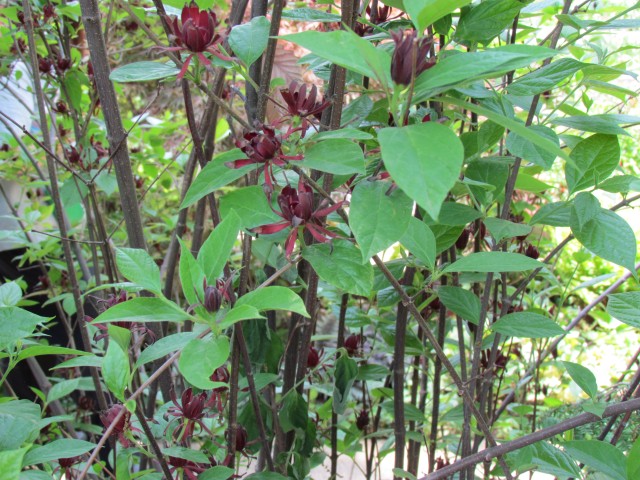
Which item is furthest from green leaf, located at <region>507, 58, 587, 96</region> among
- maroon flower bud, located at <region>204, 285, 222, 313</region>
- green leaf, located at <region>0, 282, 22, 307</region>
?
green leaf, located at <region>0, 282, 22, 307</region>

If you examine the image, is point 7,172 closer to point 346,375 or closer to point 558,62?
point 346,375

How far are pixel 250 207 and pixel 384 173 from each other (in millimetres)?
119

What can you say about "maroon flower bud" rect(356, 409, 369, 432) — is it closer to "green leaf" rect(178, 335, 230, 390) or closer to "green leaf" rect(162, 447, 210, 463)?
"green leaf" rect(162, 447, 210, 463)

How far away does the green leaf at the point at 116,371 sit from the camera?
43 centimetres

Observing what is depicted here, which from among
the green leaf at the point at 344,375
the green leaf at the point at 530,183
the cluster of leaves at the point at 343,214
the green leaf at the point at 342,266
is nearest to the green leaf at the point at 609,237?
the cluster of leaves at the point at 343,214

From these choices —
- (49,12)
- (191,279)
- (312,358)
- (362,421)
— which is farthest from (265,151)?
(49,12)

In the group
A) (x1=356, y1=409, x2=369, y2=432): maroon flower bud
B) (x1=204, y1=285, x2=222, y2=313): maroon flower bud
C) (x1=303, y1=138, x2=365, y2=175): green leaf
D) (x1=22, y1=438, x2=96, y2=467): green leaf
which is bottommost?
(x1=356, y1=409, x2=369, y2=432): maroon flower bud

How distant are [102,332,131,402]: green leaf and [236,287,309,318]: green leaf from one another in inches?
→ 3.9

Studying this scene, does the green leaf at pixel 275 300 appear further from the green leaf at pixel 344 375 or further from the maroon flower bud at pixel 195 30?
the green leaf at pixel 344 375

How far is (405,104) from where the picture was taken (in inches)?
14.4

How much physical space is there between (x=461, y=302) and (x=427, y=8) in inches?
13.3

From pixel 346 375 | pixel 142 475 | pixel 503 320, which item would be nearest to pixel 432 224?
pixel 503 320

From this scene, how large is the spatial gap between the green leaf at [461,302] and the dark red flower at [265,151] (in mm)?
256

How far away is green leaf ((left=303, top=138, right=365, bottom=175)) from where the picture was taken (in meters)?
0.40
